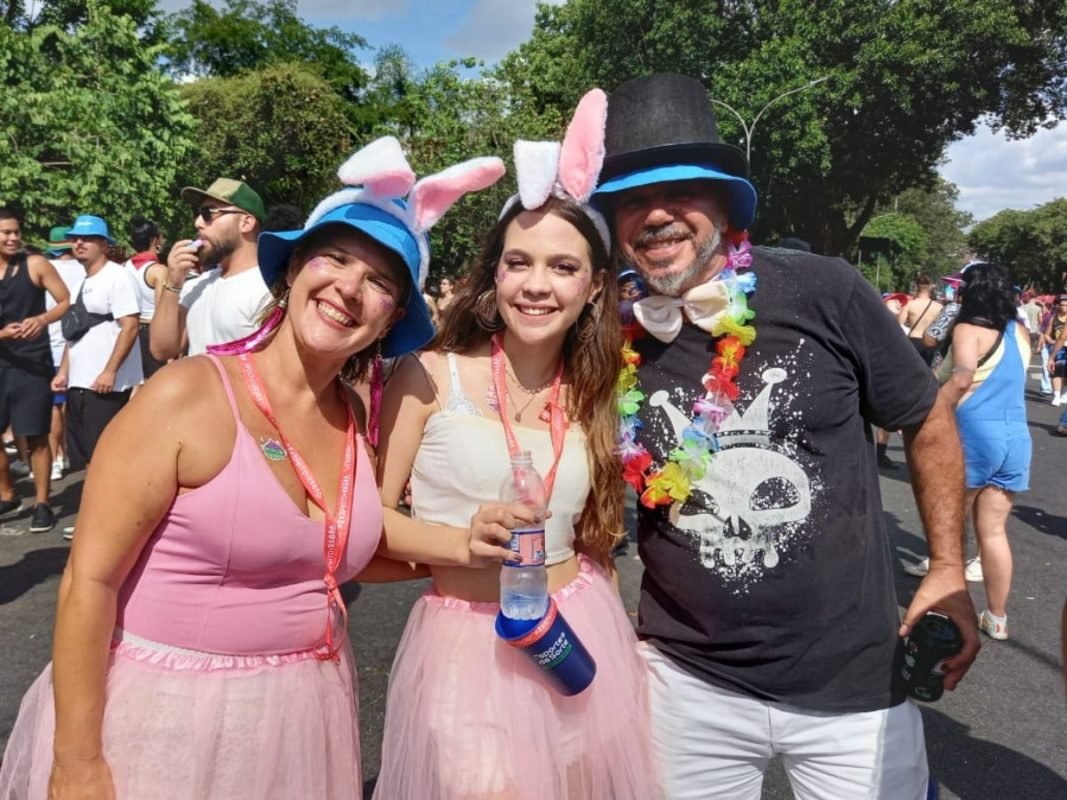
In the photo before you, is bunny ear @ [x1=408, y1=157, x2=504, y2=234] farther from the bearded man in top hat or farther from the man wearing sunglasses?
the man wearing sunglasses

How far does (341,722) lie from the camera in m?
1.79

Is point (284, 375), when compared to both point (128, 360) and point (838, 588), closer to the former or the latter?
point (838, 588)

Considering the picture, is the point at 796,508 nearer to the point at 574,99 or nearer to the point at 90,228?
the point at 90,228

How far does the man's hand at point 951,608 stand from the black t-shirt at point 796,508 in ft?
0.28

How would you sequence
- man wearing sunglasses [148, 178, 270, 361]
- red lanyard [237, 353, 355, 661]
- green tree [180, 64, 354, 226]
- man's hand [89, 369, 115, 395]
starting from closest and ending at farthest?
1. red lanyard [237, 353, 355, 661]
2. man wearing sunglasses [148, 178, 270, 361]
3. man's hand [89, 369, 115, 395]
4. green tree [180, 64, 354, 226]

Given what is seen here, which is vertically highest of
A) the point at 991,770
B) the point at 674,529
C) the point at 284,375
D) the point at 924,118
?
the point at 924,118

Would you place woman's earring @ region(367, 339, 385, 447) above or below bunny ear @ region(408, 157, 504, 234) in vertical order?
below

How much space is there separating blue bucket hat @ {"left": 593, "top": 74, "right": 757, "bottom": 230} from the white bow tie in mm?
288

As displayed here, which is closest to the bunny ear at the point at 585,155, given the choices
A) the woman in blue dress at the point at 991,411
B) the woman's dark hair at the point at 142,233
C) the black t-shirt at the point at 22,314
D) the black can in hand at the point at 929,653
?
the black can in hand at the point at 929,653

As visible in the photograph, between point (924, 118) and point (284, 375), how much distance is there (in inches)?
1173

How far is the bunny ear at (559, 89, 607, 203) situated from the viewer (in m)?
2.16

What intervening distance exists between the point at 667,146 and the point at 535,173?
359 millimetres

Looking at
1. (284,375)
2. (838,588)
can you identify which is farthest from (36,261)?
(838,588)

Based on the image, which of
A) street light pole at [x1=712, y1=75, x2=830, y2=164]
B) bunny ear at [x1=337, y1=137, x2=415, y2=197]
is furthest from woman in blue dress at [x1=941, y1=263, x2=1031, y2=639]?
street light pole at [x1=712, y1=75, x2=830, y2=164]
